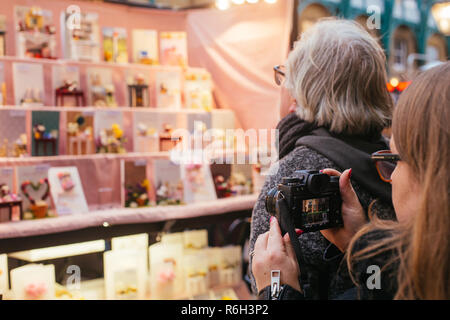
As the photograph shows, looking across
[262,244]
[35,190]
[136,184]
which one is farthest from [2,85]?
[262,244]

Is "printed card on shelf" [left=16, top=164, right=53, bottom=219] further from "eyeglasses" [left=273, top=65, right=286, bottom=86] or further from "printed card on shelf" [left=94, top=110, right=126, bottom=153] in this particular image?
"eyeglasses" [left=273, top=65, right=286, bottom=86]

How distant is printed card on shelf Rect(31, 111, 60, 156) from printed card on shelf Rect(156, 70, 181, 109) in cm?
62

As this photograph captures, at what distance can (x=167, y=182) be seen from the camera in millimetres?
2525

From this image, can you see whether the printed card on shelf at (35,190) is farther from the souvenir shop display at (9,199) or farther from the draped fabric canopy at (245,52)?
the draped fabric canopy at (245,52)

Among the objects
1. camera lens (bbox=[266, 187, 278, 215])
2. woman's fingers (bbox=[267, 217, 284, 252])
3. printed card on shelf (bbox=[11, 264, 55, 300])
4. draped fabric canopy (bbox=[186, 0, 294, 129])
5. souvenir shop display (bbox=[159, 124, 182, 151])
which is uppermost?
draped fabric canopy (bbox=[186, 0, 294, 129])

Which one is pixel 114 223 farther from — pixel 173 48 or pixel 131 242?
pixel 173 48

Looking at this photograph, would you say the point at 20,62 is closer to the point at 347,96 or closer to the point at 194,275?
the point at 194,275

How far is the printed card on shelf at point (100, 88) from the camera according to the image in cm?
254

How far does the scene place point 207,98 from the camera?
2.84 meters

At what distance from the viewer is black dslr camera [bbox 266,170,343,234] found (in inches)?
32.2

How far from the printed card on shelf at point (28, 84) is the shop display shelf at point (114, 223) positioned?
26.2 inches

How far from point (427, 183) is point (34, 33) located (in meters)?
2.27

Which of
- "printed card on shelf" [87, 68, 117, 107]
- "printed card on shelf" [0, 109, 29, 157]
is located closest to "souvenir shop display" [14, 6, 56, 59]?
"printed card on shelf" [87, 68, 117, 107]

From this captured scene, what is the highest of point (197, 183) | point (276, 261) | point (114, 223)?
point (276, 261)
